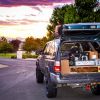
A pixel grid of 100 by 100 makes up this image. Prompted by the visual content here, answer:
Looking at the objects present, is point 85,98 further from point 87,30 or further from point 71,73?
point 87,30

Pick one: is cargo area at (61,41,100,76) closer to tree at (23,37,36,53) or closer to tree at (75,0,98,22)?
tree at (75,0,98,22)

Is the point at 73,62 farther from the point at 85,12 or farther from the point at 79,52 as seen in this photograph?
the point at 85,12

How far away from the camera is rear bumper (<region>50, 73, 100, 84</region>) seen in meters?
11.2

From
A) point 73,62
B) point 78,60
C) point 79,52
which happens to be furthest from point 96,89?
point 73,62

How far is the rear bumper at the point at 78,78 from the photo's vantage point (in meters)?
11.2

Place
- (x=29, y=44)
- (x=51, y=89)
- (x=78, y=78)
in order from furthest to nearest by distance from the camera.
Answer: (x=29, y=44) < (x=51, y=89) < (x=78, y=78)

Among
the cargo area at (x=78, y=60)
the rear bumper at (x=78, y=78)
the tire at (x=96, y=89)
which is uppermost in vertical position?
the cargo area at (x=78, y=60)

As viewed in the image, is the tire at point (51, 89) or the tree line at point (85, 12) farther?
the tree line at point (85, 12)

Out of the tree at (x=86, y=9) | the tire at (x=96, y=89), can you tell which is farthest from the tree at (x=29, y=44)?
the tire at (x=96, y=89)

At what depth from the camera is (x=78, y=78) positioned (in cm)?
1122

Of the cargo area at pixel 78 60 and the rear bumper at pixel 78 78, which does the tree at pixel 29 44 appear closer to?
the cargo area at pixel 78 60

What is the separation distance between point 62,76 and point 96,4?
92.6ft

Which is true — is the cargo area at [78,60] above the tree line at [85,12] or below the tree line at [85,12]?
below

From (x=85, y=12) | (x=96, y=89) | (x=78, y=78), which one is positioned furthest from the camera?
(x=85, y=12)
